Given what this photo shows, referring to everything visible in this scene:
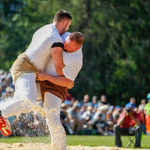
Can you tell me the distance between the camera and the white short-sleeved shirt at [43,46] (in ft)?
19.2

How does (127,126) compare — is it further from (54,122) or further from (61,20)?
(61,20)

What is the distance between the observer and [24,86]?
227 inches

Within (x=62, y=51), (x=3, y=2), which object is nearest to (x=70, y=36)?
(x=62, y=51)

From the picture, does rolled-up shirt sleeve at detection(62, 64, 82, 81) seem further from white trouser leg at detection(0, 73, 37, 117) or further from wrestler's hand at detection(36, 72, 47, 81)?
white trouser leg at detection(0, 73, 37, 117)

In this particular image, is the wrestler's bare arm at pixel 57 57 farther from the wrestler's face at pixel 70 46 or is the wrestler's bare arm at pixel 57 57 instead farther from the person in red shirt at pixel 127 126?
the person in red shirt at pixel 127 126

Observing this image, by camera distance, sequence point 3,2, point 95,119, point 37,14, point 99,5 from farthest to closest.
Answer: point 3,2 < point 37,14 < point 99,5 < point 95,119

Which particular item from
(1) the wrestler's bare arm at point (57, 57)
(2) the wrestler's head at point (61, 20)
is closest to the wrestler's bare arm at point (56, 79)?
(1) the wrestler's bare arm at point (57, 57)

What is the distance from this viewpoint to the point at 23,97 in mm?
5691

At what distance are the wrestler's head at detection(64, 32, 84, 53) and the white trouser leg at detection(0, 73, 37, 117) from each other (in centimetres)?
62

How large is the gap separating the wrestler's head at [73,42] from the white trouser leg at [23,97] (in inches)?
24.5

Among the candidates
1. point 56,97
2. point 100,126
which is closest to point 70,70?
point 56,97

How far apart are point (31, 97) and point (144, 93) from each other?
2063 cm

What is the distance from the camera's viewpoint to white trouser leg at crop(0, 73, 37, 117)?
5641 millimetres

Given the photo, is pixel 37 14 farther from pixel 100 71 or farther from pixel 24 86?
pixel 24 86
